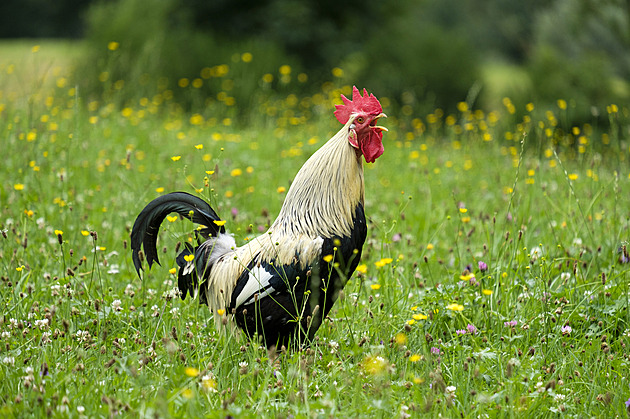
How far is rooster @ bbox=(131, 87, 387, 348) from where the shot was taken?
2.96 m

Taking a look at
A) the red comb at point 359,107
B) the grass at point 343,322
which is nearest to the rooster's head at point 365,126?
the red comb at point 359,107

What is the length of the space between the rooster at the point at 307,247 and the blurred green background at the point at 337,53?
277 inches

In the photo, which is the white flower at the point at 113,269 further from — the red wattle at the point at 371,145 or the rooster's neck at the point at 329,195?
the red wattle at the point at 371,145

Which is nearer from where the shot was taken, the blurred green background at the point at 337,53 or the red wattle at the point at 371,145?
the red wattle at the point at 371,145

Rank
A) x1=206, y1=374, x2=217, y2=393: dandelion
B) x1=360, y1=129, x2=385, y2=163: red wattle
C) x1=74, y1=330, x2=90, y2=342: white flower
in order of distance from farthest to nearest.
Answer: x1=360, y1=129, x2=385, y2=163: red wattle → x1=74, y1=330, x2=90, y2=342: white flower → x1=206, y1=374, x2=217, y2=393: dandelion

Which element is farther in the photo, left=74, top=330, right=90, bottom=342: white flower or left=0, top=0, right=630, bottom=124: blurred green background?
left=0, top=0, right=630, bottom=124: blurred green background

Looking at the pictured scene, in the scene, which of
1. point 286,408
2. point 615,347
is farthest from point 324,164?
point 615,347

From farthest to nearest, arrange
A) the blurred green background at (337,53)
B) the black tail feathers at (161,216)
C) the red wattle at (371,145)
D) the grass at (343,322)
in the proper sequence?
1. the blurred green background at (337,53)
2. the black tail feathers at (161,216)
3. the red wattle at (371,145)
4. the grass at (343,322)

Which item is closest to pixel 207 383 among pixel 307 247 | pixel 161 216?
pixel 307 247

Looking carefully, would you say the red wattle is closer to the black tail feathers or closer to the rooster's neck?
the rooster's neck

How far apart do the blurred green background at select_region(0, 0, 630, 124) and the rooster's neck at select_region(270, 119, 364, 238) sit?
23.1 feet

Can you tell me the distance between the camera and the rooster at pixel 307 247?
296cm

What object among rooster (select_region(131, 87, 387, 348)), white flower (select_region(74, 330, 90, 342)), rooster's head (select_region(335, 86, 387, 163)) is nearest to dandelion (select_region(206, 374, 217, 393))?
rooster (select_region(131, 87, 387, 348))

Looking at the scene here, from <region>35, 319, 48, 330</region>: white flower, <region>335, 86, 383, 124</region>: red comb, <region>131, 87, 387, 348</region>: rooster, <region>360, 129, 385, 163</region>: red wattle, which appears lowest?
<region>35, 319, 48, 330</region>: white flower
